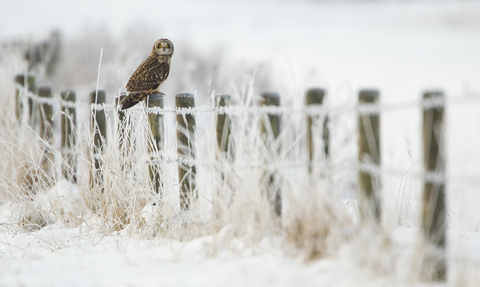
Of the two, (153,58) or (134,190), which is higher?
(153,58)

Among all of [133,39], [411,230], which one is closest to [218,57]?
[133,39]

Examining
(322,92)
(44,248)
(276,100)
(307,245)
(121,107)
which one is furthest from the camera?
(121,107)

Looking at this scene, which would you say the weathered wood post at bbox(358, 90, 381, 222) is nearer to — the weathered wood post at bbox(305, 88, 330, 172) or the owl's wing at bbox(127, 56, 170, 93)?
the weathered wood post at bbox(305, 88, 330, 172)

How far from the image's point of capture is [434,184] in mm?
2045

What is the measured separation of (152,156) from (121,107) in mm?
453

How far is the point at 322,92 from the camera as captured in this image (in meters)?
2.38

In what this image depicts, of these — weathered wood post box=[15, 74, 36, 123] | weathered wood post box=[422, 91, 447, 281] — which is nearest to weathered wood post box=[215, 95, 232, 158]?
weathered wood post box=[422, 91, 447, 281]

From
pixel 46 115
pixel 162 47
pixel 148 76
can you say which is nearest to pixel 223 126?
pixel 148 76

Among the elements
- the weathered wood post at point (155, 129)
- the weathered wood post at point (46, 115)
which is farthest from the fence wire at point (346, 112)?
the weathered wood post at point (46, 115)

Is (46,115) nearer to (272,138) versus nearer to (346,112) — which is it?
(272,138)

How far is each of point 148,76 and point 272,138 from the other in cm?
123

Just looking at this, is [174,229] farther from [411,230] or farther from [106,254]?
[411,230]

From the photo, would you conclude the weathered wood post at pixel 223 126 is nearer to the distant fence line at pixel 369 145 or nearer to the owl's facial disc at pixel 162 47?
the distant fence line at pixel 369 145

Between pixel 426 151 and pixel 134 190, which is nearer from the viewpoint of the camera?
pixel 426 151
